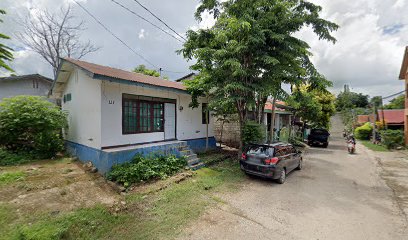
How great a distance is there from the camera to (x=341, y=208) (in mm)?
5621

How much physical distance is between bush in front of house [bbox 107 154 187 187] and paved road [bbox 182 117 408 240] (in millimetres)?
2843

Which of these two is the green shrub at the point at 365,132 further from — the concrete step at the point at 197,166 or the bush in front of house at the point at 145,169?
the bush in front of house at the point at 145,169

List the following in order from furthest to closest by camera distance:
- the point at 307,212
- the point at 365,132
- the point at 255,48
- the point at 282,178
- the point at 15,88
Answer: the point at 365,132
the point at 15,88
the point at 255,48
the point at 282,178
the point at 307,212

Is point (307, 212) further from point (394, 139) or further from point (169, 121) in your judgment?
point (394, 139)

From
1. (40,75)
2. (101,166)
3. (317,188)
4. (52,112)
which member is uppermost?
(40,75)

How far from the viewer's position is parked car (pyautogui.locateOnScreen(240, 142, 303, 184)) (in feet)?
23.9

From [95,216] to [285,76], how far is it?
9164 mm

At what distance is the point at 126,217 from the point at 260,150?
5.27 metres

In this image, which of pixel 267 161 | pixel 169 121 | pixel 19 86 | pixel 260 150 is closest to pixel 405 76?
pixel 260 150

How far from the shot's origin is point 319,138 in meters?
18.2

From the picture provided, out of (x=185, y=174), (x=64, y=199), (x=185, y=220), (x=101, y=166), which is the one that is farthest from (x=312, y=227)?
(x=101, y=166)

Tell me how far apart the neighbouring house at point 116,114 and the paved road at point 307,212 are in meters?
4.33

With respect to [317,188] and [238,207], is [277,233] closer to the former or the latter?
[238,207]

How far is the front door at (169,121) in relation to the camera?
10.4m
